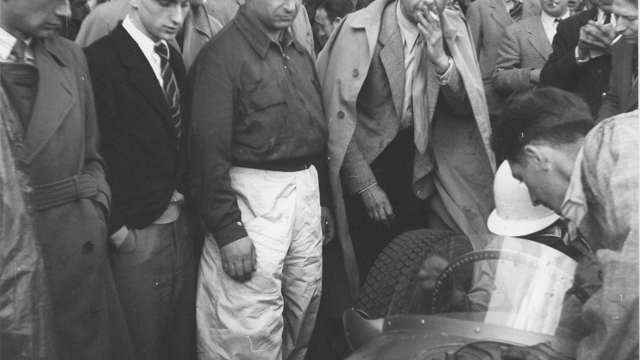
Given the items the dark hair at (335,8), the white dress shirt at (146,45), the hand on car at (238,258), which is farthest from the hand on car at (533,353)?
the dark hair at (335,8)

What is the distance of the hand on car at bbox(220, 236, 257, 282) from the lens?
4566 mm

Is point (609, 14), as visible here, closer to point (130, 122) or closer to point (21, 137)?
point (130, 122)

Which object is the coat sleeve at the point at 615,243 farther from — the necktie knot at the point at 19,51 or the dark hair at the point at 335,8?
the dark hair at the point at 335,8

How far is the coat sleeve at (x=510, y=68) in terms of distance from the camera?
5.87 meters

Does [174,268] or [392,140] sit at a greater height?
[392,140]

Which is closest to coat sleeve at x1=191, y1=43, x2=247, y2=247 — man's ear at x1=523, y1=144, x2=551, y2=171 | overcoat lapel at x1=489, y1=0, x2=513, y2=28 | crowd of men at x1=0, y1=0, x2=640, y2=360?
crowd of men at x1=0, y1=0, x2=640, y2=360

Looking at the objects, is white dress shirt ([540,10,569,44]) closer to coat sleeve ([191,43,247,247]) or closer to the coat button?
coat sleeve ([191,43,247,247])

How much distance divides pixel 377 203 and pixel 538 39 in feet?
5.36

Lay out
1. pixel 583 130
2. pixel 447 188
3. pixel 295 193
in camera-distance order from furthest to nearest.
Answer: pixel 447 188
pixel 295 193
pixel 583 130

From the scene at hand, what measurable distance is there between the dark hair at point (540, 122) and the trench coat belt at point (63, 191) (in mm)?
1547

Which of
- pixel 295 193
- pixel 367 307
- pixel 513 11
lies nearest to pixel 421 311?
pixel 367 307

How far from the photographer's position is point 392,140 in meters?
5.33

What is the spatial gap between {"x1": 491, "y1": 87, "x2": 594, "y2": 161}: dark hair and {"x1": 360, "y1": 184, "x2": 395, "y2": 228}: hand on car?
1.38 m

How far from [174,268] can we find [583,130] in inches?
75.6
